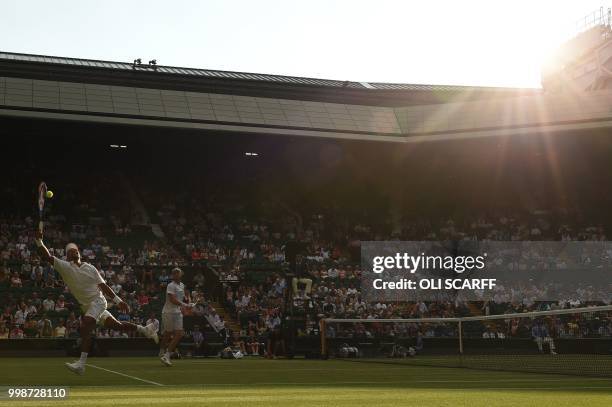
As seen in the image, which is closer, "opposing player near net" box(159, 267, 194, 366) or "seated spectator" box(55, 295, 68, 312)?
"opposing player near net" box(159, 267, 194, 366)

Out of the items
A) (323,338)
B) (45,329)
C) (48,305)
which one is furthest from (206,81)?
(323,338)

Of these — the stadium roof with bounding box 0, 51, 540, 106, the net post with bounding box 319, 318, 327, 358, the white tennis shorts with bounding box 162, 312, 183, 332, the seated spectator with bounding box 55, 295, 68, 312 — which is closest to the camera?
the white tennis shorts with bounding box 162, 312, 183, 332

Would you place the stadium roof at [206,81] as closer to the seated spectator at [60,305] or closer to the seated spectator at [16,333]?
the seated spectator at [60,305]

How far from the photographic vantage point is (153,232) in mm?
41125

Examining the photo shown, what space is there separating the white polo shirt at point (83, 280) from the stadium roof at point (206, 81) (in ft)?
94.3

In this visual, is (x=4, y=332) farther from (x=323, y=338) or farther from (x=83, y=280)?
(x=83, y=280)

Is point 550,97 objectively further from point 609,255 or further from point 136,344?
point 136,344

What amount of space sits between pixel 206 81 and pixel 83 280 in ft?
102

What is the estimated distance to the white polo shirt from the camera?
14.4m

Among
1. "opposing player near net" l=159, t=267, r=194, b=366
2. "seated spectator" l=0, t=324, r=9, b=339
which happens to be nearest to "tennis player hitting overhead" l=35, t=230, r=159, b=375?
"opposing player near net" l=159, t=267, r=194, b=366

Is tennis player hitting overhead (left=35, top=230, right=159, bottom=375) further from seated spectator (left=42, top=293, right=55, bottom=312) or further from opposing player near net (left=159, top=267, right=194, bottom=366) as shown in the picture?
seated spectator (left=42, top=293, right=55, bottom=312)

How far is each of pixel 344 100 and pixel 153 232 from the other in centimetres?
1240

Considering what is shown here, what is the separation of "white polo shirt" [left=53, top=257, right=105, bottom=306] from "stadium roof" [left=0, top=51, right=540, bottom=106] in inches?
1132

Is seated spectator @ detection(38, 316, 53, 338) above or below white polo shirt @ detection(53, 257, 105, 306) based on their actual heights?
below
